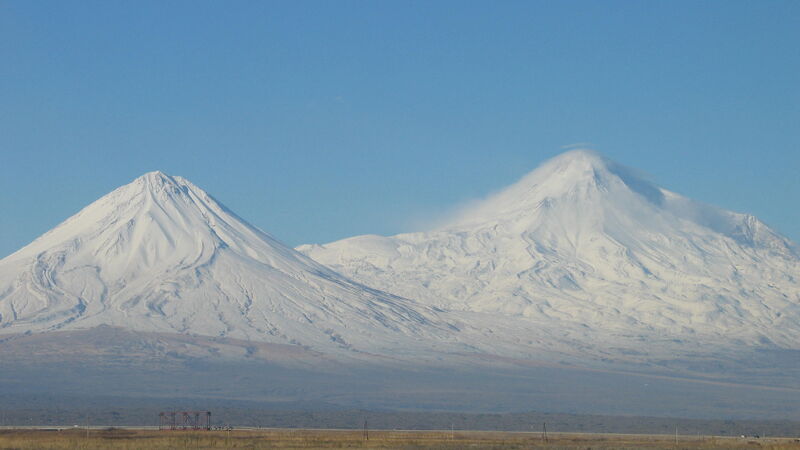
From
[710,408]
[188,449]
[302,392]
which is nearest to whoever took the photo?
[188,449]

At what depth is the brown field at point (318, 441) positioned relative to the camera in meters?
78.5

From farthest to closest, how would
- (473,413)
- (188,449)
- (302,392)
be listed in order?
(302,392) < (473,413) < (188,449)

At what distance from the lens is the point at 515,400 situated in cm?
17288

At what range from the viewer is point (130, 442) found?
80.3 metres

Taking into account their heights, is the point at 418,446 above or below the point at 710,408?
below

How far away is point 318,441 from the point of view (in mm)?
84625

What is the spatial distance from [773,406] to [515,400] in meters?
33.1

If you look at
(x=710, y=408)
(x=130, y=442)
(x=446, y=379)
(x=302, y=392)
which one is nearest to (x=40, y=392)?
(x=302, y=392)

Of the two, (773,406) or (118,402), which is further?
(773,406)

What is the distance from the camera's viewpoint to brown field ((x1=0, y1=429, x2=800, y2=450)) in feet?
258

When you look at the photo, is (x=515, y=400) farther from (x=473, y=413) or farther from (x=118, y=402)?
(x=118, y=402)

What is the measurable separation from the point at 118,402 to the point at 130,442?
78.0 m

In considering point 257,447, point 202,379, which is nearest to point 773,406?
point 202,379

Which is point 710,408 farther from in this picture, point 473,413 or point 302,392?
point 302,392
